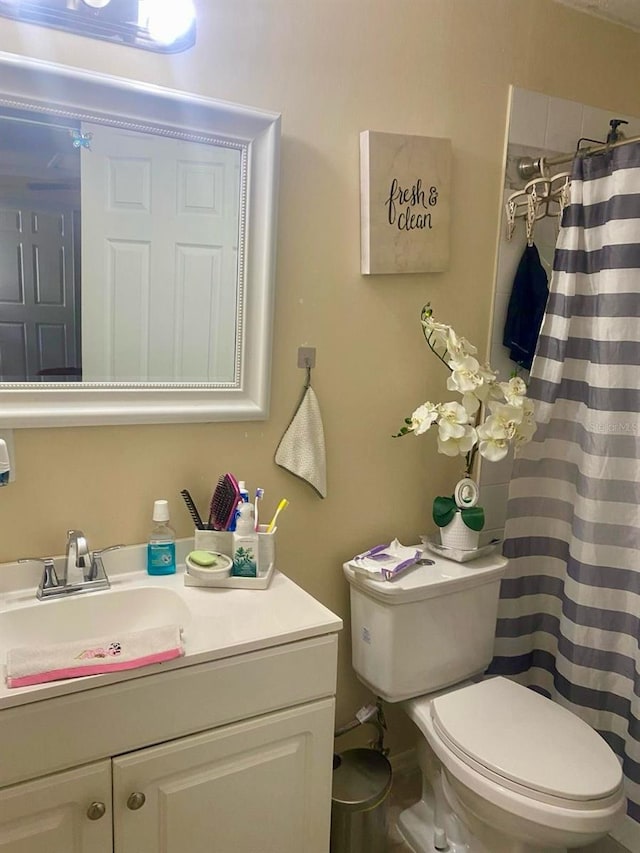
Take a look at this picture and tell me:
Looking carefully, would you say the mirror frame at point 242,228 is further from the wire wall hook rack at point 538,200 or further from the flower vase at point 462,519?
the wire wall hook rack at point 538,200

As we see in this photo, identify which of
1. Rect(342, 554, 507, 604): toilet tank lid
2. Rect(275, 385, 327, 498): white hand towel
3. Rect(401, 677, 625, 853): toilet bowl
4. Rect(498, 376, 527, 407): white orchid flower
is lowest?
Rect(401, 677, 625, 853): toilet bowl

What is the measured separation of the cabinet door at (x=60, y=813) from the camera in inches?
41.9

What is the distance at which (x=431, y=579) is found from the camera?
1.65 metres

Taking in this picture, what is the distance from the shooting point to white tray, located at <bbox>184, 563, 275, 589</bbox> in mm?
1424

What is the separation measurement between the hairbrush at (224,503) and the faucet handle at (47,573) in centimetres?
34

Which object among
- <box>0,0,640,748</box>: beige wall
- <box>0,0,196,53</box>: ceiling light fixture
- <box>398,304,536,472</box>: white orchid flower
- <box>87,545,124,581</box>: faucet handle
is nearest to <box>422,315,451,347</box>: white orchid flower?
<box>398,304,536,472</box>: white orchid flower

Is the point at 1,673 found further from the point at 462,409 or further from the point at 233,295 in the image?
the point at 462,409

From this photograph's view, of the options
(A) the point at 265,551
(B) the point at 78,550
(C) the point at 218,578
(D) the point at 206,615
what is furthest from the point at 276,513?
(B) the point at 78,550

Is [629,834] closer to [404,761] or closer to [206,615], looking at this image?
[404,761]

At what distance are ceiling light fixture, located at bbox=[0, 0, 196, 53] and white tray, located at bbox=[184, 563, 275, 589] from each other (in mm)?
1093

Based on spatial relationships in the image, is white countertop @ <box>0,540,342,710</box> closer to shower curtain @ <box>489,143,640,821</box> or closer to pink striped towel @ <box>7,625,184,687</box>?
pink striped towel @ <box>7,625,184,687</box>

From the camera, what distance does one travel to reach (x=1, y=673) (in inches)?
42.4

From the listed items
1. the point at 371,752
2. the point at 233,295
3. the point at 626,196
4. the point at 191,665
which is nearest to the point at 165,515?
the point at 191,665

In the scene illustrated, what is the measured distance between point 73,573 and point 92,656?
29 centimetres
